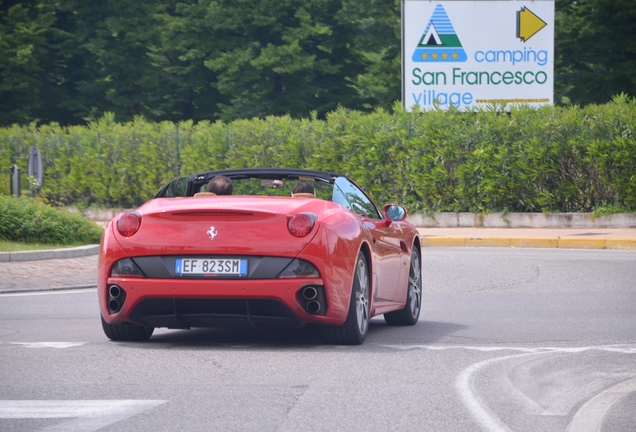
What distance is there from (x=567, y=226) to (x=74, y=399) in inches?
789

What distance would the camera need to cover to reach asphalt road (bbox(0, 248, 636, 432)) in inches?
234

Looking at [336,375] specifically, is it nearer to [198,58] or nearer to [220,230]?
[220,230]

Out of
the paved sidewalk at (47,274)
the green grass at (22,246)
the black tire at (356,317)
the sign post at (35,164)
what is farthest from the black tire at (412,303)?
the sign post at (35,164)

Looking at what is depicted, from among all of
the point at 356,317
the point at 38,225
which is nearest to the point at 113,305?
the point at 356,317

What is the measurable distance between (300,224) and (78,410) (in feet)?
8.07

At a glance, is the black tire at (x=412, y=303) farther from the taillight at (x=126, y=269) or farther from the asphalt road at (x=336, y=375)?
the taillight at (x=126, y=269)

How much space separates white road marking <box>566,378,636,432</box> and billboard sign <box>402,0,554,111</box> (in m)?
23.7

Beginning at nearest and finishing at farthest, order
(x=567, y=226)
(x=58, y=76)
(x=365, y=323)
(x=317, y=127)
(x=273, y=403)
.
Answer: (x=273, y=403), (x=365, y=323), (x=567, y=226), (x=317, y=127), (x=58, y=76)

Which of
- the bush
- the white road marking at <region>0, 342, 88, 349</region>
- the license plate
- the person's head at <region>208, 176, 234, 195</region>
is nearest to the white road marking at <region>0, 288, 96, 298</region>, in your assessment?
the bush

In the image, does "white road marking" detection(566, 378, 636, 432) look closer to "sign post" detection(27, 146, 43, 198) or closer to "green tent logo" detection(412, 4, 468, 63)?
"sign post" detection(27, 146, 43, 198)

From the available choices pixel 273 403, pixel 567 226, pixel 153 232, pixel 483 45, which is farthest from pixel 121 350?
pixel 483 45

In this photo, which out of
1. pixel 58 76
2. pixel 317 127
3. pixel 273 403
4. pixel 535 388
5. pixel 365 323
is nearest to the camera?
pixel 273 403

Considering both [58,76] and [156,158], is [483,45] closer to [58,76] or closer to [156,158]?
[156,158]

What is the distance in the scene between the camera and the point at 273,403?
20.7 feet
